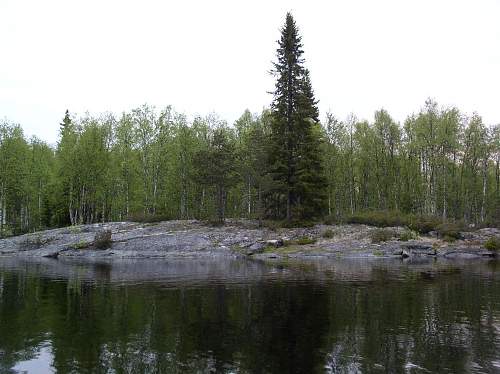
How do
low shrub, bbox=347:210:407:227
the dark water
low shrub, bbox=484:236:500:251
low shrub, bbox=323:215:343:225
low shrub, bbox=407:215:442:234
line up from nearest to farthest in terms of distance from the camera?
the dark water, low shrub, bbox=484:236:500:251, low shrub, bbox=407:215:442:234, low shrub, bbox=347:210:407:227, low shrub, bbox=323:215:343:225

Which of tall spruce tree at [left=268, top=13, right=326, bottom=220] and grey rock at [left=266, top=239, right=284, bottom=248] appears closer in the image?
grey rock at [left=266, top=239, right=284, bottom=248]

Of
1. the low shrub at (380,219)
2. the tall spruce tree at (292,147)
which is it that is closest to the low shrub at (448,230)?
the low shrub at (380,219)

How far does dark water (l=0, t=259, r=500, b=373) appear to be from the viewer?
10.9 metres

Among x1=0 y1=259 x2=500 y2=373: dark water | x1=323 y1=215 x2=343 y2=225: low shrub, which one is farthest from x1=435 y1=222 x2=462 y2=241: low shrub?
x1=0 y1=259 x2=500 y2=373: dark water

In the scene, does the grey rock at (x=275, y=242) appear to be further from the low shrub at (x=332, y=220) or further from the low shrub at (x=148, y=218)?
the low shrub at (x=148, y=218)

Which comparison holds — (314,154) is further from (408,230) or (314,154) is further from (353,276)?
(353,276)

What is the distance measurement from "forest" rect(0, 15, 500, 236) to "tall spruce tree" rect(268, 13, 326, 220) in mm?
162

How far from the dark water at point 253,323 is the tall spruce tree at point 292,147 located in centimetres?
2374

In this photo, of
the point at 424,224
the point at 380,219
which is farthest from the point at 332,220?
the point at 424,224

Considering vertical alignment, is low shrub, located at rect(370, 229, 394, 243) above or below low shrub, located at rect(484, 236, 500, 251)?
above

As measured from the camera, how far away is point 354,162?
66.4 metres

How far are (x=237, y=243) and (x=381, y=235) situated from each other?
14.2m

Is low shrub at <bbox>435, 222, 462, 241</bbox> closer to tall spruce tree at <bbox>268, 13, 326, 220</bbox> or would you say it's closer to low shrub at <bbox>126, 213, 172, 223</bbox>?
tall spruce tree at <bbox>268, 13, 326, 220</bbox>

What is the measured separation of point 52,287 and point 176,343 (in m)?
14.0
